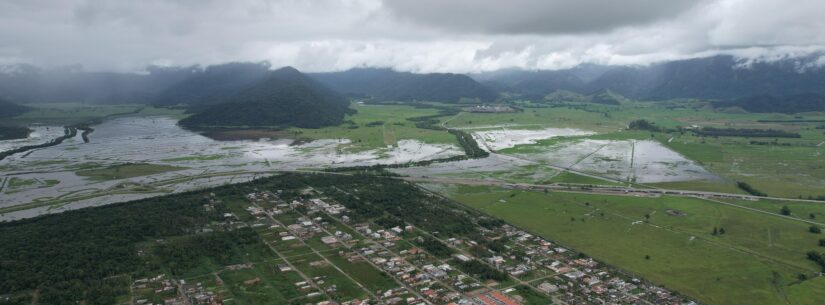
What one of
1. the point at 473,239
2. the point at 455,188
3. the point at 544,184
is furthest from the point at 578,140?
the point at 473,239

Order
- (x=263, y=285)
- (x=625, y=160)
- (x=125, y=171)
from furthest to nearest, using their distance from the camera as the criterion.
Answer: (x=625, y=160) → (x=125, y=171) → (x=263, y=285)

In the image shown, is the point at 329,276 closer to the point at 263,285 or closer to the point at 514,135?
the point at 263,285

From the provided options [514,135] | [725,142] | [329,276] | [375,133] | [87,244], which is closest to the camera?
[329,276]

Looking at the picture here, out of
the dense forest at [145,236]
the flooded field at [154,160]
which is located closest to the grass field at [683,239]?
the dense forest at [145,236]

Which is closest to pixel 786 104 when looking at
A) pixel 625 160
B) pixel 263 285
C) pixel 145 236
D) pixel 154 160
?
pixel 625 160

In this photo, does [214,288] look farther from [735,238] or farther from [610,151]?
[610,151]

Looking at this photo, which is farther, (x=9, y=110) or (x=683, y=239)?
(x=9, y=110)

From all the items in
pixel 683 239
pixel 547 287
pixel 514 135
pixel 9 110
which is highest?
pixel 9 110

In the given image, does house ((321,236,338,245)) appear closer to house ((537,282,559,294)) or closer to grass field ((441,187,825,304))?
grass field ((441,187,825,304))
